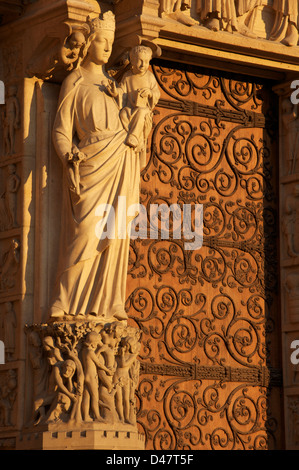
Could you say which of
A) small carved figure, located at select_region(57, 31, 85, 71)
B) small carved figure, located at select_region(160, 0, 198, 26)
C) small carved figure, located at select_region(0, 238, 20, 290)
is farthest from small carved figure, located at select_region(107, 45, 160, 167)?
small carved figure, located at select_region(0, 238, 20, 290)

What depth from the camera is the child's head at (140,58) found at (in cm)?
782

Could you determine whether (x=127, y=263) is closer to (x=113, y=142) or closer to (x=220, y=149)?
(x=113, y=142)

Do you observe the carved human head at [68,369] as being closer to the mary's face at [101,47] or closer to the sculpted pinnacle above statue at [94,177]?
the sculpted pinnacle above statue at [94,177]

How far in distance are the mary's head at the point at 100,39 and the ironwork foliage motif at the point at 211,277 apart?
0.90 meters

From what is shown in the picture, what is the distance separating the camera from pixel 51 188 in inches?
305

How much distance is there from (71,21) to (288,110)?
200cm

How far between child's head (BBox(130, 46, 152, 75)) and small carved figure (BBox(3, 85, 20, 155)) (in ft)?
2.29

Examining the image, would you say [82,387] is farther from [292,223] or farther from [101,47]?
[292,223]

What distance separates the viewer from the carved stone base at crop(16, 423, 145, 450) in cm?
726

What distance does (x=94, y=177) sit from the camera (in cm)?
762

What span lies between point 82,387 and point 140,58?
188 centimetres

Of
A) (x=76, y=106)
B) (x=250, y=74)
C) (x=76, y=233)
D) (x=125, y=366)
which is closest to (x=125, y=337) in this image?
(x=125, y=366)

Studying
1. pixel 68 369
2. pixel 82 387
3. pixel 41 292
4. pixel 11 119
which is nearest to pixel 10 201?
pixel 11 119

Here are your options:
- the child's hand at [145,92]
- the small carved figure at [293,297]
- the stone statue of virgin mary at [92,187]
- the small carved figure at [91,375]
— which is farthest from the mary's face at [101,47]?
the small carved figure at [293,297]
